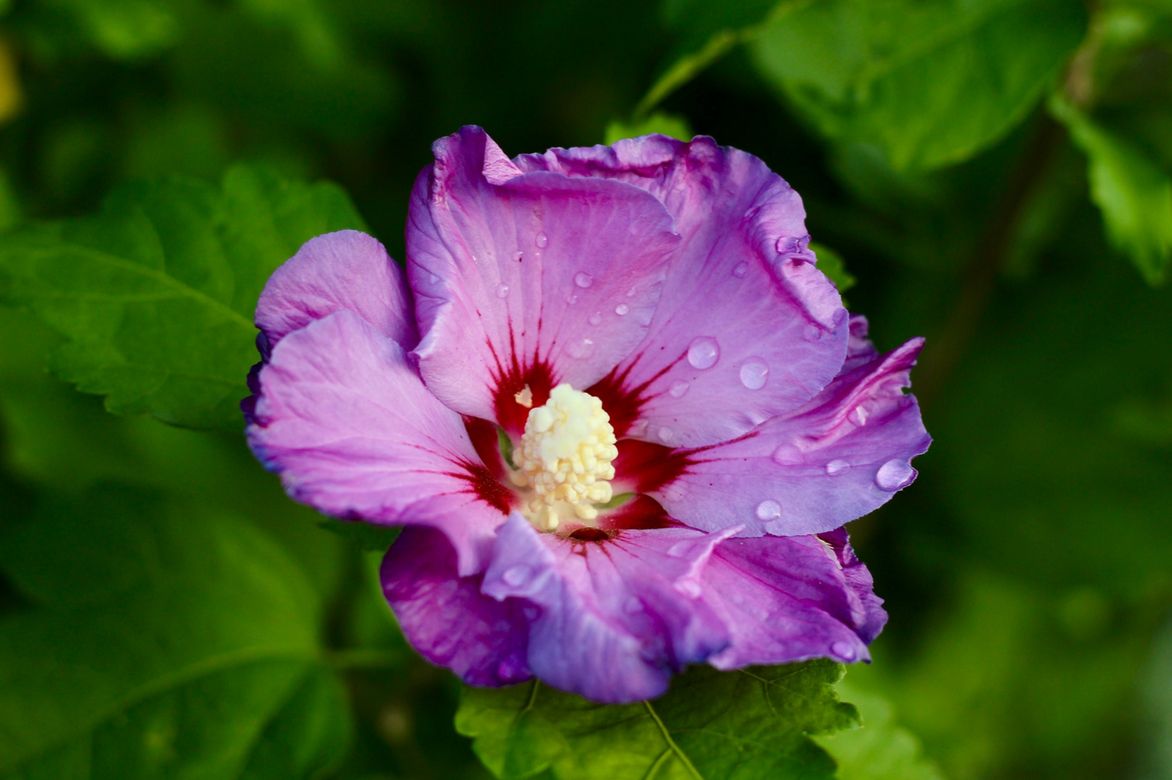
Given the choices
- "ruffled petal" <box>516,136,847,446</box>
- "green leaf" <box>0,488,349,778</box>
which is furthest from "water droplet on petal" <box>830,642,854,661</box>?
"green leaf" <box>0,488,349,778</box>

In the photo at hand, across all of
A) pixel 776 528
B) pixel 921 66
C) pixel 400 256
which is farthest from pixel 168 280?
pixel 921 66

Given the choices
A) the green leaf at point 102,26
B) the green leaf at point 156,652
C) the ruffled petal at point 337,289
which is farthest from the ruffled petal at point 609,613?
the green leaf at point 102,26

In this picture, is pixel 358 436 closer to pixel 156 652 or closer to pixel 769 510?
pixel 769 510

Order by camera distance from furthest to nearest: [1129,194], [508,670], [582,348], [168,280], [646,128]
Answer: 1. [1129,194]
2. [646,128]
3. [168,280]
4. [582,348]
5. [508,670]

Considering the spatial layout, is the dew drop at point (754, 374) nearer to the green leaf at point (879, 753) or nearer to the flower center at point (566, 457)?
the flower center at point (566, 457)

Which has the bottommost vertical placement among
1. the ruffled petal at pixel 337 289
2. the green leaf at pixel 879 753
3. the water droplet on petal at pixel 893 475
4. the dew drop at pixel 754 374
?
the green leaf at pixel 879 753

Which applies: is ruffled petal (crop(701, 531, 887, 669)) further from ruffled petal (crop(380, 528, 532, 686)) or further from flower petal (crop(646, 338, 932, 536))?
ruffled petal (crop(380, 528, 532, 686))

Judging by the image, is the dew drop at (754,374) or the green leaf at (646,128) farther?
the green leaf at (646,128)
